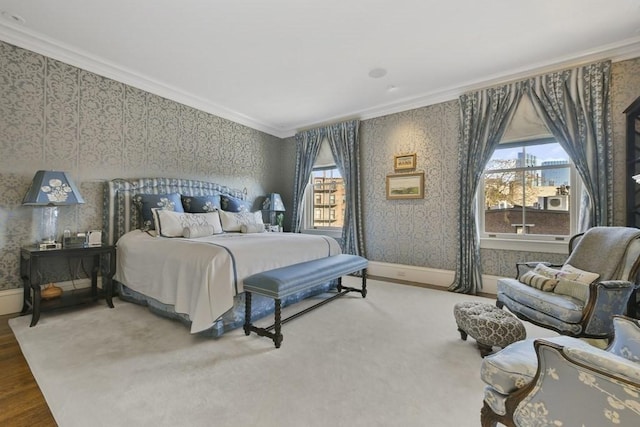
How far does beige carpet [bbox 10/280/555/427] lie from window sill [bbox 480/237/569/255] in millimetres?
1225

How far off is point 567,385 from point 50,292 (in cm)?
406

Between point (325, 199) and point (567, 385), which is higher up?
point (325, 199)

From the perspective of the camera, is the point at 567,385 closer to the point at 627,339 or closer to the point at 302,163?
the point at 627,339

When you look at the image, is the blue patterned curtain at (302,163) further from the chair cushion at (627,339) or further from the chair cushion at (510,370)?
the chair cushion at (627,339)

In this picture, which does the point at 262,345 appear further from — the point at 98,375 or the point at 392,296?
the point at 392,296

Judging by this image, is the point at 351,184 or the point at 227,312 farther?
the point at 351,184

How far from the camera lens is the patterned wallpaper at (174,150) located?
9.37 feet

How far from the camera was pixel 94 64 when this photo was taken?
10.8 feet

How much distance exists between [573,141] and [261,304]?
381cm

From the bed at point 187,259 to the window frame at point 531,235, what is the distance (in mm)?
2037

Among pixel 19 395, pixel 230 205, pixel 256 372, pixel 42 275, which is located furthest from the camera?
pixel 230 205

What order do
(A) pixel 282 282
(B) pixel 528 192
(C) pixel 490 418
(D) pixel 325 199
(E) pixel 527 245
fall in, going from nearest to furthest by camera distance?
(C) pixel 490 418
(A) pixel 282 282
(E) pixel 527 245
(B) pixel 528 192
(D) pixel 325 199

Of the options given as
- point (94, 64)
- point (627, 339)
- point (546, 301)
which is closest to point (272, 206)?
point (94, 64)

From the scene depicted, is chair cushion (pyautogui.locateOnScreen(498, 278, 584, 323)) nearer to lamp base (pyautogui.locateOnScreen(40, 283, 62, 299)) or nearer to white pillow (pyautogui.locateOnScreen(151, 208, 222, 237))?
white pillow (pyautogui.locateOnScreen(151, 208, 222, 237))
